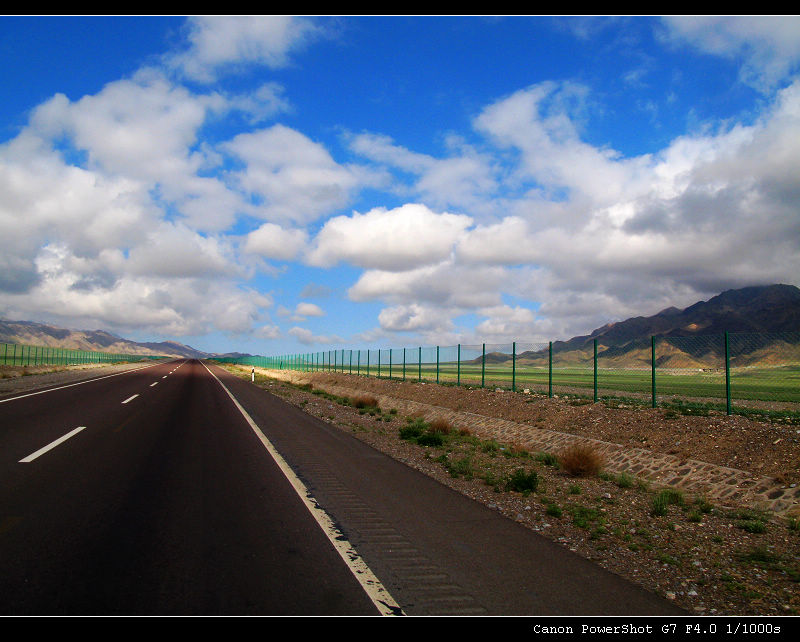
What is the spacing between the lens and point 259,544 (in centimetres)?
533

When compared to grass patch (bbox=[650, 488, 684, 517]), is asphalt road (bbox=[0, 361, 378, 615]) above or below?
above

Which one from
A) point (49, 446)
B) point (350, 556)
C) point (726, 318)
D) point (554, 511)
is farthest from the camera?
point (726, 318)

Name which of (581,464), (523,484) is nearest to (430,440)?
(581,464)

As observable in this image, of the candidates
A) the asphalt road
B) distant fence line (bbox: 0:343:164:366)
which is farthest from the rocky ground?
distant fence line (bbox: 0:343:164:366)

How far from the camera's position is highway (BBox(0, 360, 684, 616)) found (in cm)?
411

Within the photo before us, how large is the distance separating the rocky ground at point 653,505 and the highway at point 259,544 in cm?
64

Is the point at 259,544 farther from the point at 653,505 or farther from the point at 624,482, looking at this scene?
the point at 624,482

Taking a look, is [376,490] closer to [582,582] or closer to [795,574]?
[582,582]

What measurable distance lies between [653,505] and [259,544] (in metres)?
6.09

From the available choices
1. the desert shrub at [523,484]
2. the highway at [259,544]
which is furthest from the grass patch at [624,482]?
the highway at [259,544]

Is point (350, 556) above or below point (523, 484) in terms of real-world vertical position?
above

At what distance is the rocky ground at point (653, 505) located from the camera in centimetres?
521

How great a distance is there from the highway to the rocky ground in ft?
2.10

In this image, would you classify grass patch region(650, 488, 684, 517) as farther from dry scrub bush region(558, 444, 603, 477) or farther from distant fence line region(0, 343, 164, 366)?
distant fence line region(0, 343, 164, 366)
